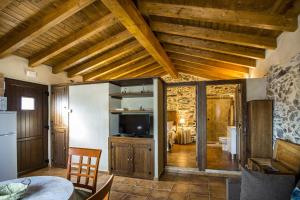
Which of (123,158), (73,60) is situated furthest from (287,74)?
(73,60)

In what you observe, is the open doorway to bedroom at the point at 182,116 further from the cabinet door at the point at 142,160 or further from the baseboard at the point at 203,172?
the cabinet door at the point at 142,160

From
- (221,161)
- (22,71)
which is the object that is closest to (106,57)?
(22,71)

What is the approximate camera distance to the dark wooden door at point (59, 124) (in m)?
4.95

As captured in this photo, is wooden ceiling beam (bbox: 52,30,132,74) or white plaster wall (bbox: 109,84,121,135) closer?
wooden ceiling beam (bbox: 52,30,132,74)

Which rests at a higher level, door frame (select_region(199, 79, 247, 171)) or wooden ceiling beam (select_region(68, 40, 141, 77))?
wooden ceiling beam (select_region(68, 40, 141, 77))

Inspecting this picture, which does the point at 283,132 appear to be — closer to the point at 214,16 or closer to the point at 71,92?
the point at 214,16

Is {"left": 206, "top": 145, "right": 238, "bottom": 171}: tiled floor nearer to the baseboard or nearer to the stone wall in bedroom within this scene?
the baseboard

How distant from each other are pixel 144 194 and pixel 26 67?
401 cm

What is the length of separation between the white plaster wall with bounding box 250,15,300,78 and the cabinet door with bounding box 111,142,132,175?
346cm

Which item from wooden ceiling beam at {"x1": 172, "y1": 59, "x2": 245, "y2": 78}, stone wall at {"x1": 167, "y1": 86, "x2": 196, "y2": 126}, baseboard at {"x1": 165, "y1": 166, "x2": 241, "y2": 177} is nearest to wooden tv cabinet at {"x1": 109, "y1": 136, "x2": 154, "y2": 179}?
baseboard at {"x1": 165, "y1": 166, "x2": 241, "y2": 177}

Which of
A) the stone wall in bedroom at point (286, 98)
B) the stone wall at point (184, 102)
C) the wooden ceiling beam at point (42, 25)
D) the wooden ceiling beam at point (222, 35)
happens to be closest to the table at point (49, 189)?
the wooden ceiling beam at point (42, 25)

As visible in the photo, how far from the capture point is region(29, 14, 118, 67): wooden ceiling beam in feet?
11.4

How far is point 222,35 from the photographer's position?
357 centimetres

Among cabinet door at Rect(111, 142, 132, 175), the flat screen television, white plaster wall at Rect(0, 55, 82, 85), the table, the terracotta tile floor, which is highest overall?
white plaster wall at Rect(0, 55, 82, 85)
